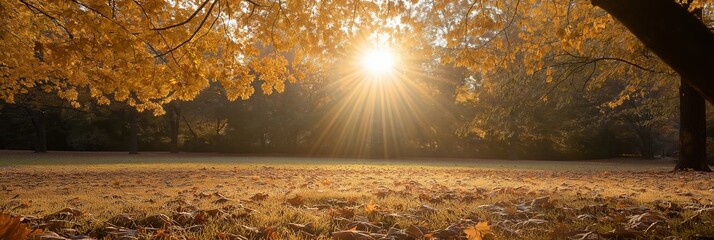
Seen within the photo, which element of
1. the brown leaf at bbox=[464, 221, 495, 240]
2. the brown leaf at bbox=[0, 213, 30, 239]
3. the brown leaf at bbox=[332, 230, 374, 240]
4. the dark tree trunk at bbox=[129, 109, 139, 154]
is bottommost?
the brown leaf at bbox=[332, 230, 374, 240]

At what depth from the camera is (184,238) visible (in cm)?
275

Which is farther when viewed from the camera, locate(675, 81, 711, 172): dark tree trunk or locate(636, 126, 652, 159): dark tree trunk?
locate(636, 126, 652, 159): dark tree trunk

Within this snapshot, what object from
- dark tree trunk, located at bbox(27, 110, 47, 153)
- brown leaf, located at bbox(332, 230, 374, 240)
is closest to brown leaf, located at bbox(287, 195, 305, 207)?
brown leaf, located at bbox(332, 230, 374, 240)

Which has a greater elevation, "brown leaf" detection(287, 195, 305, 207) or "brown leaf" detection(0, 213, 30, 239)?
"brown leaf" detection(0, 213, 30, 239)

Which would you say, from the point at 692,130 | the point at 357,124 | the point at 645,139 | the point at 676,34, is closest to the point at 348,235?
the point at 676,34

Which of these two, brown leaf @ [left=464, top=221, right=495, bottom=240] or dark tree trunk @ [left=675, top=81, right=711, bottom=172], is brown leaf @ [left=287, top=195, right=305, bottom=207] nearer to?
brown leaf @ [left=464, top=221, right=495, bottom=240]

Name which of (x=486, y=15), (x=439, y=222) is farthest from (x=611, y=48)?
(x=439, y=222)

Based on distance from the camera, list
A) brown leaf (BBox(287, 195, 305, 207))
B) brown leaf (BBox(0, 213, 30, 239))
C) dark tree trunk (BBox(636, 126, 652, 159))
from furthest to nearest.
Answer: dark tree trunk (BBox(636, 126, 652, 159)) < brown leaf (BBox(287, 195, 305, 207)) < brown leaf (BBox(0, 213, 30, 239))

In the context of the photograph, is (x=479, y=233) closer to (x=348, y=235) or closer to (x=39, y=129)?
(x=348, y=235)

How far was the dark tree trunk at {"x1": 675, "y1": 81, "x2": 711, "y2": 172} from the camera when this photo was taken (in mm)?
13031

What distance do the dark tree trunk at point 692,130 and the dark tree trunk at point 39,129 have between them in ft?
128

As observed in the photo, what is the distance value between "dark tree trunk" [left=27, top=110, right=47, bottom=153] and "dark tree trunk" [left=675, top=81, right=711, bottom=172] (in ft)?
128

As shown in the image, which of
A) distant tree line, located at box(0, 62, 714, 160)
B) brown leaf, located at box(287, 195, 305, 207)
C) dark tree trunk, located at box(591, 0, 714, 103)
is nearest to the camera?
dark tree trunk, located at box(591, 0, 714, 103)

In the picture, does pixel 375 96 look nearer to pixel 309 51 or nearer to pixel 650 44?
pixel 309 51
